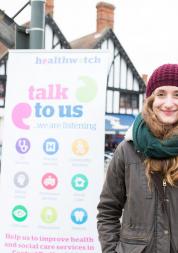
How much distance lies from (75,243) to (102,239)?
5.19 feet

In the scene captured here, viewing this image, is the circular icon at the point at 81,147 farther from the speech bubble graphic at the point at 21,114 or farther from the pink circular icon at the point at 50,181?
the speech bubble graphic at the point at 21,114

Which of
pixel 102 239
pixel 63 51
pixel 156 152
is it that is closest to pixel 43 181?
pixel 63 51

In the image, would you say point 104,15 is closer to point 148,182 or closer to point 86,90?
point 86,90

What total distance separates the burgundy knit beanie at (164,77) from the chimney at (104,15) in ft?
80.8

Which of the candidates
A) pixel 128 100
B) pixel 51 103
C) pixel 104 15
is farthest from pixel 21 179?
pixel 104 15

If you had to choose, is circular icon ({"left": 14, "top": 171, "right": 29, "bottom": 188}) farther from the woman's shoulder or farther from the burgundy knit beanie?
the burgundy knit beanie

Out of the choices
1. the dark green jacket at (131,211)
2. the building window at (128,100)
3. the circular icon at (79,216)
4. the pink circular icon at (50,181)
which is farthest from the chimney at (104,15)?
the dark green jacket at (131,211)

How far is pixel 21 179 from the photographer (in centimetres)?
376

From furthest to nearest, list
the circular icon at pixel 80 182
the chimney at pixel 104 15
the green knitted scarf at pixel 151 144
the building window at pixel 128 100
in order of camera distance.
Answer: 1. the chimney at pixel 104 15
2. the building window at pixel 128 100
3. the circular icon at pixel 80 182
4. the green knitted scarf at pixel 151 144

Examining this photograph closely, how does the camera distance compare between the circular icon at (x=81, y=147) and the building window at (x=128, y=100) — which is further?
the building window at (x=128, y=100)

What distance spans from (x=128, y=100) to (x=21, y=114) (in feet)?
68.9

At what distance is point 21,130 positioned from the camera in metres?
3.78

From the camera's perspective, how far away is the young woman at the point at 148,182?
1952mm

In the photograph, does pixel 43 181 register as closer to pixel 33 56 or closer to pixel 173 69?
pixel 33 56
